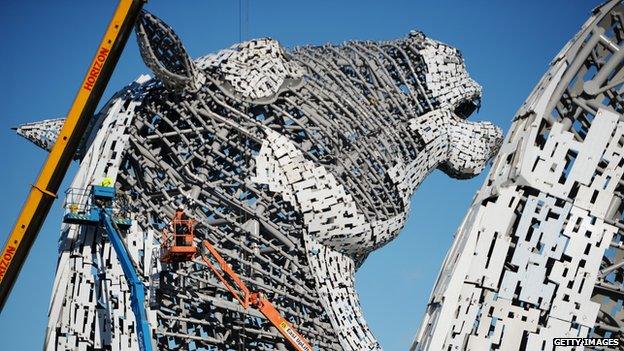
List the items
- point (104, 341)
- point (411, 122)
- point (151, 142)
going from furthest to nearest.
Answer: point (411, 122) < point (151, 142) < point (104, 341)

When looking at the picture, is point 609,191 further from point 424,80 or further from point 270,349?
point 424,80

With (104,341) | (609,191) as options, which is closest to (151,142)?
(104,341)

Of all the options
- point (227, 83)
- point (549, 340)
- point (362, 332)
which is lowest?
point (549, 340)

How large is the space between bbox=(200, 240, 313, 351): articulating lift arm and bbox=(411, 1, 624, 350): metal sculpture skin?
63.4 feet

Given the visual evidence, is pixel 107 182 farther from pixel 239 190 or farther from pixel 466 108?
pixel 466 108

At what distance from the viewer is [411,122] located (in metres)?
37.8

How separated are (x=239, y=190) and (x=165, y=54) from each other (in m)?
4.31

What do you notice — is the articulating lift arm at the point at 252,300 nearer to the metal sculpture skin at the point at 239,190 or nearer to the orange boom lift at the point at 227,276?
the orange boom lift at the point at 227,276

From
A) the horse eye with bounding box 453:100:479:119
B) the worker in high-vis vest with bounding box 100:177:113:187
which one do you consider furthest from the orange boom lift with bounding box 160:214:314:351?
the horse eye with bounding box 453:100:479:119

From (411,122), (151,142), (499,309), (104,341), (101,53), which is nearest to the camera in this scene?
(499,309)

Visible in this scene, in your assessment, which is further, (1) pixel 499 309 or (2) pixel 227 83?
(2) pixel 227 83

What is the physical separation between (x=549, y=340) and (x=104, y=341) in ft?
61.6

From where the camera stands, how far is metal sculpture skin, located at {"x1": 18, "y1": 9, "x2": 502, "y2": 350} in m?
30.8

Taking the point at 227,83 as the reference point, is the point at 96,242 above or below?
below
